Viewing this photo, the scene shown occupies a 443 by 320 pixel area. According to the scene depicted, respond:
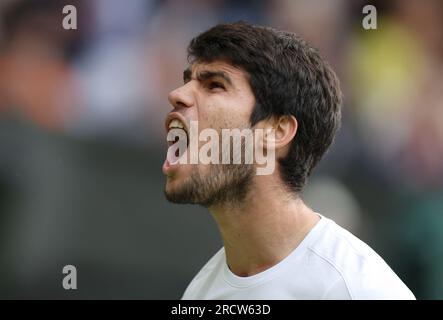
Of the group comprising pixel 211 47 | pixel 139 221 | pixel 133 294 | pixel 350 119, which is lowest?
pixel 133 294

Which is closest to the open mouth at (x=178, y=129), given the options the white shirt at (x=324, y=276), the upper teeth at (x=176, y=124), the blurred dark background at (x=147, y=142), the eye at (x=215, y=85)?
the upper teeth at (x=176, y=124)

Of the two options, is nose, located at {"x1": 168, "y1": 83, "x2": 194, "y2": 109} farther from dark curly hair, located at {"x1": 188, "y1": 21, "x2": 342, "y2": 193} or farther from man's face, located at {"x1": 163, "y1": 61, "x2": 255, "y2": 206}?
dark curly hair, located at {"x1": 188, "y1": 21, "x2": 342, "y2": 193}

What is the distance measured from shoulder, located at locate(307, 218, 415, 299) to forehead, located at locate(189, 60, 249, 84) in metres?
0.74

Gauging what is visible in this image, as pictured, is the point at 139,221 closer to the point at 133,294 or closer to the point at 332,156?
the point at 133,294

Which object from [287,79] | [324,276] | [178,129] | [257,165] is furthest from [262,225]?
[287,79]

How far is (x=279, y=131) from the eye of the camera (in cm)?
300

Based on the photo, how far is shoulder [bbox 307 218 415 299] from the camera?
8.16 ft

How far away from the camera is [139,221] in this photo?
533 cm

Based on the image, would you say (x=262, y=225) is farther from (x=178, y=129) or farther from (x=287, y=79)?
(x=287, y=79)

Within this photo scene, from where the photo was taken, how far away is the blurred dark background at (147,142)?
5141 mm

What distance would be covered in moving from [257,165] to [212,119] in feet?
0.94

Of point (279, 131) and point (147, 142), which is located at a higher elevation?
point (279, 131)

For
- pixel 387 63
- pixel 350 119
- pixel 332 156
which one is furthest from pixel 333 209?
pixel 387 63

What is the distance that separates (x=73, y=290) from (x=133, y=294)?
443 mm
